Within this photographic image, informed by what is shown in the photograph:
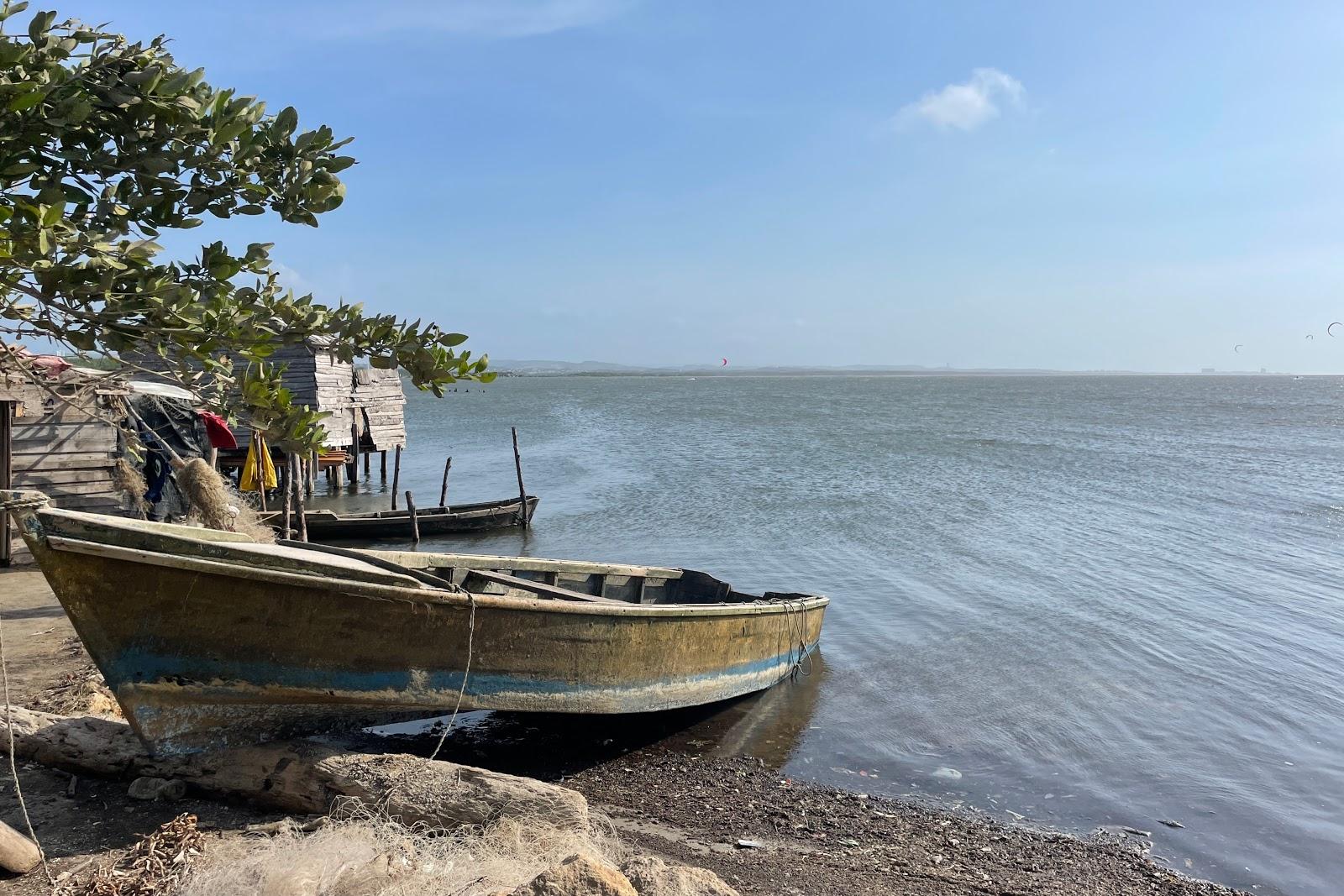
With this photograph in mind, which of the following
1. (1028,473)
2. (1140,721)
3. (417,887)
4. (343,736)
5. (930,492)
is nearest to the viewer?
(417,887)

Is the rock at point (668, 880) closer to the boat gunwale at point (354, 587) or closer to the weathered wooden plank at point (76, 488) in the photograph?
the boat gunwale at point (354, 587)

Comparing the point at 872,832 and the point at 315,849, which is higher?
the point at 315,849

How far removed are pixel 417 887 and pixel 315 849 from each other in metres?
0.56

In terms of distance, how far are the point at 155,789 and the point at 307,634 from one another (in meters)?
1.31

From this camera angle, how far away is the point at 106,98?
3.58 meters

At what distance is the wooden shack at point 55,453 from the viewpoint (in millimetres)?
12383

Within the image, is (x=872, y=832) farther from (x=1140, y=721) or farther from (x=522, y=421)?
(x=522, y=421)

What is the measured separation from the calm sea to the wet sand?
0.56 m

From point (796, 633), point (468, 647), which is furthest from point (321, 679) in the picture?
point (796, 633)

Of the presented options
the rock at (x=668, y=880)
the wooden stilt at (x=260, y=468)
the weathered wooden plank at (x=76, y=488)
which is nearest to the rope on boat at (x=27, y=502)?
the rock at (x=668, y=880)

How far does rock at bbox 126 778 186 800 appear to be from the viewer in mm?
6062

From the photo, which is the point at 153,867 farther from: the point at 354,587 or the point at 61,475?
the point at 61,475

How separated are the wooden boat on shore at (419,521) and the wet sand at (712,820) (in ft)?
31.9

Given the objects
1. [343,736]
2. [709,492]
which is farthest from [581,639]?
[709,492]
